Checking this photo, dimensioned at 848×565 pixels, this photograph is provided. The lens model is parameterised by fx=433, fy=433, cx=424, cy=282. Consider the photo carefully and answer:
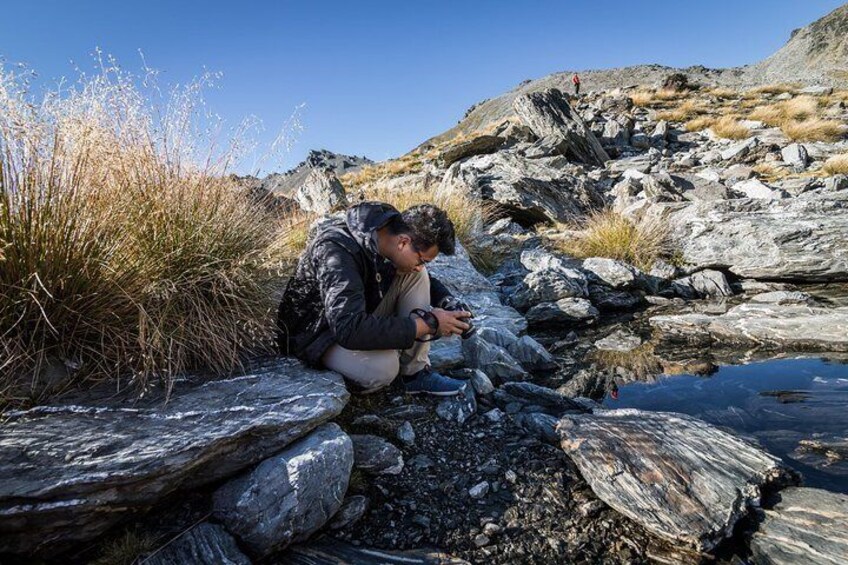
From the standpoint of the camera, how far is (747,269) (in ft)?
21.6

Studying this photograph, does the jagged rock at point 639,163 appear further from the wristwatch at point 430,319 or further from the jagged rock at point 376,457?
the jagged rock at point 376,457

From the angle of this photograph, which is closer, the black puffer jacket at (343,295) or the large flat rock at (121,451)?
the large flat rock at (121,451)

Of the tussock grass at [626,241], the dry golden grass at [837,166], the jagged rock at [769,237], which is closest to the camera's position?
the jagged rock at [769,237]

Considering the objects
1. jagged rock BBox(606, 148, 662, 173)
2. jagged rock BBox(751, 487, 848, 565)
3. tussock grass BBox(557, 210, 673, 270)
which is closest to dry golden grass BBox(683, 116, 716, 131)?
jagged rock BBox(606, 148, 662, 173)

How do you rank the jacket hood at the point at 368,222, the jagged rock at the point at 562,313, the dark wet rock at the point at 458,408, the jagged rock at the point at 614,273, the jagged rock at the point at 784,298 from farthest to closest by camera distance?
the jagged rock at the point at 614,273 < the jagged rock at the point at 562,313 < the jagged rock at the point at 784,298 < the dark wet rock at the point at 458,408 < the jacket hood at the point at 368,222

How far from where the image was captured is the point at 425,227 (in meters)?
2.81

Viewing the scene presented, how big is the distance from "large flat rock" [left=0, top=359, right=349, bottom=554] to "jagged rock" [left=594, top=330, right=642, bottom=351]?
11.9 feet

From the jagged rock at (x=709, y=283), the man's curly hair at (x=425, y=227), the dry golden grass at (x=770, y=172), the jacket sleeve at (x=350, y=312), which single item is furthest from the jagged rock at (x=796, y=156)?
the jacket sleeve at (x=350, y=312)

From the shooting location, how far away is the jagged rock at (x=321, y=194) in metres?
9.61

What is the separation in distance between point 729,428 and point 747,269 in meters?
4.57

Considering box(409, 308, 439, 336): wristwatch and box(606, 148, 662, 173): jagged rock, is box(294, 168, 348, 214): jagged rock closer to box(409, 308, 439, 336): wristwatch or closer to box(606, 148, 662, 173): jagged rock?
box(409, 308, 439, 336): wristwatch

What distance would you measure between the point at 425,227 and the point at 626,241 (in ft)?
19.9

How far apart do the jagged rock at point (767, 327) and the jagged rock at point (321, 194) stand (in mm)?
6813

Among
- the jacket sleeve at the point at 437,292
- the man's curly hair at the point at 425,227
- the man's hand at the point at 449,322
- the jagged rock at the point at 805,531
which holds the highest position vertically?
the man's curly hair at the point at 425,227
